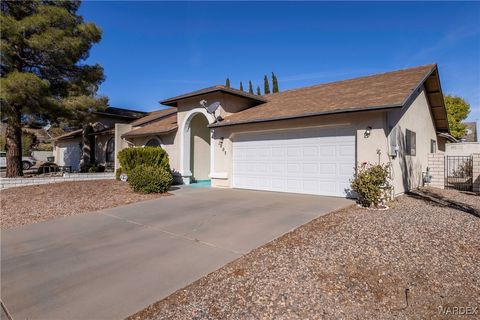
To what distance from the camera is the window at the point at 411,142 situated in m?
10.6

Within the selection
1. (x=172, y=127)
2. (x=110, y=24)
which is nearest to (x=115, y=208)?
(x=172, y=127)

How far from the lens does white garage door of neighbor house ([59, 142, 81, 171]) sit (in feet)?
80.5

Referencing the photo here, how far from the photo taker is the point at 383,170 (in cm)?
786

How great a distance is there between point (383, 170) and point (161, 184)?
7929 mm

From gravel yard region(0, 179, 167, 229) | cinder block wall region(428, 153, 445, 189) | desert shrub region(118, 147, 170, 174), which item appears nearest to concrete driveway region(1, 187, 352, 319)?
gravel yard region(0, 179, 167, 229)

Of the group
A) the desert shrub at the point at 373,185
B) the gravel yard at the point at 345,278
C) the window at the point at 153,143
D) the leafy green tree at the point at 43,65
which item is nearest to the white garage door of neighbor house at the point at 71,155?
the leafy green tree at the point at 43,65

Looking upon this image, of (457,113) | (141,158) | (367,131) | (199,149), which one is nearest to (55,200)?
(141,158)

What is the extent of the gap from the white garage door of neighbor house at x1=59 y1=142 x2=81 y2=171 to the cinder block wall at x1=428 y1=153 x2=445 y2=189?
2570 cm

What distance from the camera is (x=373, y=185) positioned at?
7.64 metres

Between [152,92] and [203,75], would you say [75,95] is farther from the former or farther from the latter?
[203,75]

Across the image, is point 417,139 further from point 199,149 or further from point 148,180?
point 148,180

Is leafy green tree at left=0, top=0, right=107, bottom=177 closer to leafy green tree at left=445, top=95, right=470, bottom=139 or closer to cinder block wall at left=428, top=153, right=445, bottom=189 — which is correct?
cinder block wall at left=428, top=153, right=445, bottom=189

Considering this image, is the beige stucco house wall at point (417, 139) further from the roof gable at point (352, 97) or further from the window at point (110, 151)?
the window at point (110, 151)

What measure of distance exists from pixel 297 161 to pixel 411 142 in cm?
474
